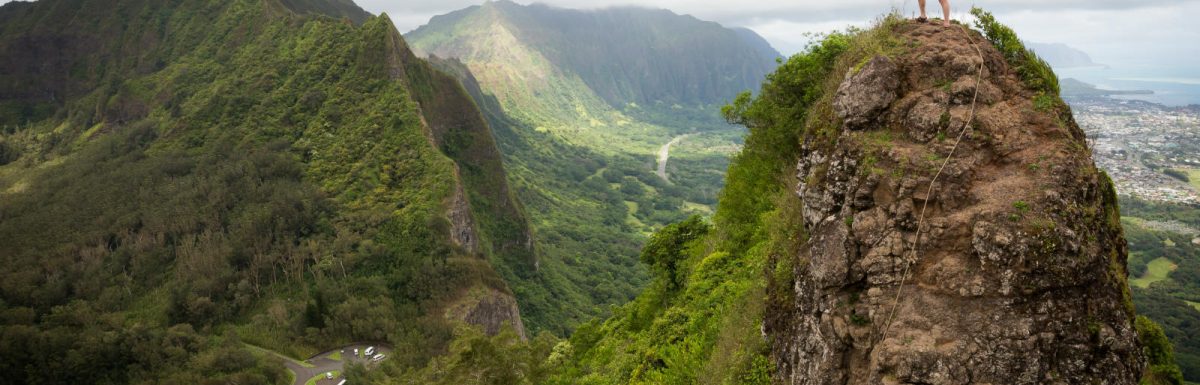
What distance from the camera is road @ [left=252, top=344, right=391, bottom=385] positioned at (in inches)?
2371

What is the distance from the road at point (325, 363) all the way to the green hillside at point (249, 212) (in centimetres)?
114

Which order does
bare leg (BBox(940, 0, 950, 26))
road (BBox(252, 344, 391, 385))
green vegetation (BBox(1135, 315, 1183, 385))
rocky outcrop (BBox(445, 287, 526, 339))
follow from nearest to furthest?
green vegetation (BBox(1135, 315, 1183, 385)) < bare leg (BBox(940, 0, 950, 26)) < road (BBox(252, 344, 391, 385)) < rocky outcrop (BBox(445, 287, 526, 339))

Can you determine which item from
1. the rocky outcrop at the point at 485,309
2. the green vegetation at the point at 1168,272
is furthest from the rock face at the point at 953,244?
the rocky outcrop at the point at 485,309

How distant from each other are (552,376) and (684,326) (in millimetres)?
10735

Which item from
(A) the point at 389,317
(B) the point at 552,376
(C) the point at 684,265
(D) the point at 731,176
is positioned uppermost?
(D) the point at 731,176

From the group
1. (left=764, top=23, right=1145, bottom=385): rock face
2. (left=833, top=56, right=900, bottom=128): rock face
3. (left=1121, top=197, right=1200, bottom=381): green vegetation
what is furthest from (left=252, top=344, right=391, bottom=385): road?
(left=1121, top=197, right=1200, bottom=381): green vegetation

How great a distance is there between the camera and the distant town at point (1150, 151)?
94.5 m

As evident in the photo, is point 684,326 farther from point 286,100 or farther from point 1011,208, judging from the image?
point 286,100

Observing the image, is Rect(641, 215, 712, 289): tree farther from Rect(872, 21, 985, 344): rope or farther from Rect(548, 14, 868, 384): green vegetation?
Rect(872, 21, 985, 344): rope

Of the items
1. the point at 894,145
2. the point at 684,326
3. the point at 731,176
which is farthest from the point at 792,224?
the point at 731,176

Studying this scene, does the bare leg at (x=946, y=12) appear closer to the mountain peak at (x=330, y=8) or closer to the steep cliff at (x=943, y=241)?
the steep cliff at (x=943, y=241)

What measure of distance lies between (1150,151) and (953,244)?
412ft

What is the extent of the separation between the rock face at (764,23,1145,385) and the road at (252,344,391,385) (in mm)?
56938

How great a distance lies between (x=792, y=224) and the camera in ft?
54.1
